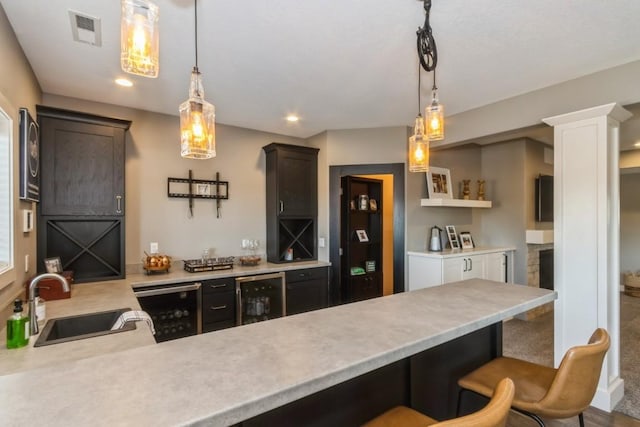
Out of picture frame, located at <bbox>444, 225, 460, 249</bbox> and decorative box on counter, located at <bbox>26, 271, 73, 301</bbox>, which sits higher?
picture frame, located at <bbox>444, 225, 460, 249</bbox>

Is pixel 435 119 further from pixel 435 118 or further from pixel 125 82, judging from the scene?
pixel 125 82

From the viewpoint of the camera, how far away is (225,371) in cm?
95

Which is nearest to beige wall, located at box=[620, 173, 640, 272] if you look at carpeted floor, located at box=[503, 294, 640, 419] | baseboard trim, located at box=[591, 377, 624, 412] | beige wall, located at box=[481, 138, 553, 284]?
carpeted floor, located at box=[503, 294, 640, 419]

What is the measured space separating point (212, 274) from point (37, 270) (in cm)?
140

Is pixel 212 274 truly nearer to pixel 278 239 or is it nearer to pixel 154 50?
pixel 278 239

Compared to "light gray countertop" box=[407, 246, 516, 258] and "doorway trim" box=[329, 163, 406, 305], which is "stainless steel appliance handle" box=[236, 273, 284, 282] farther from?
"light gray countertop" box=[407, 246, 516, 258]

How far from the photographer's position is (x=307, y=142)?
15.4 feet

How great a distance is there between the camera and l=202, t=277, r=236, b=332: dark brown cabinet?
324 centimetres

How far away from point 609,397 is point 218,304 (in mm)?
3340

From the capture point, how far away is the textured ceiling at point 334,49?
5.98 feet

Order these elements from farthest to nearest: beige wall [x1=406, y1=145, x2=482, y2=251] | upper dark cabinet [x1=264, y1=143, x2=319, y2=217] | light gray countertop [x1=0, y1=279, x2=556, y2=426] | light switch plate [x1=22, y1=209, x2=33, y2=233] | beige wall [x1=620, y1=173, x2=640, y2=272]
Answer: beige wall [x1=620, y1=173, x2=640, y2=272]
beige wall [x1=406, y1=145, x2=482, y2=251]
upper dark cabinet [x1=264, y1=143, x2=319, y2=217]
light switch plate [x1=22, y1=209, x2=33, y2=233]
light gray countertop [x1=0, y1=279, x2=556, y2=426]

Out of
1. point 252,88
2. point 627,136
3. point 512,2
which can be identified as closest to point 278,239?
point 252,88

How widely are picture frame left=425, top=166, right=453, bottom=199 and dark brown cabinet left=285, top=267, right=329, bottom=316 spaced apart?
1.74m

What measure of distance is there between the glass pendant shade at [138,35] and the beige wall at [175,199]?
254cm
